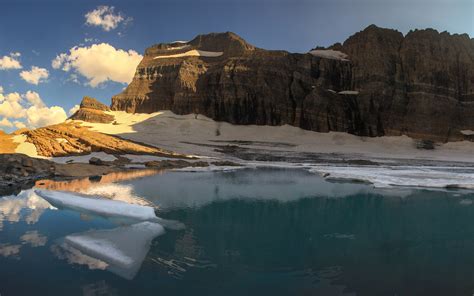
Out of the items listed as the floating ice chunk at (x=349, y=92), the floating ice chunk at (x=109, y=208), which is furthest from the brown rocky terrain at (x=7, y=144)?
the floating ice chunk at (x=349, y=92)

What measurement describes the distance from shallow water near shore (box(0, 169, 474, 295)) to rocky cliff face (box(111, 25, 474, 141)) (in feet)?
256

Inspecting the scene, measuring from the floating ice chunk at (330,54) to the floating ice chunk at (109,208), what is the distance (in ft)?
321

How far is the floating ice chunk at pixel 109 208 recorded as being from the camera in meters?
13.8

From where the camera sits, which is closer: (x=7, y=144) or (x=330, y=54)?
(x=7, y=144)

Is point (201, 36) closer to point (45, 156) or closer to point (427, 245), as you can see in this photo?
point (45, 156)

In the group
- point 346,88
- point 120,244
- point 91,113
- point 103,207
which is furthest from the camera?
point 346,88

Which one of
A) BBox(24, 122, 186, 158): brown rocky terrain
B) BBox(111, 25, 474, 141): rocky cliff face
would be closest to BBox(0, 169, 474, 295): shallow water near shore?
BBox(24, 122, 186, 158): brown rocky terrain

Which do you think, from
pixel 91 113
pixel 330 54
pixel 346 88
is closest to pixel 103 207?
pixel 91 113

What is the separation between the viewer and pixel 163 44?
122000mm

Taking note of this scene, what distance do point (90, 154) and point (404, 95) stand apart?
269ft

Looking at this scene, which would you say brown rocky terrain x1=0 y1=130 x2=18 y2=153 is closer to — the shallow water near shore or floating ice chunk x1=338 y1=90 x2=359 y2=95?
the shallow water near shore

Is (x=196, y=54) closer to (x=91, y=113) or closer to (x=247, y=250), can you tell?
(x=91, y=113)

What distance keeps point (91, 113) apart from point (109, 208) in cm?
9047

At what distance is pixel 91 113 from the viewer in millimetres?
97125
